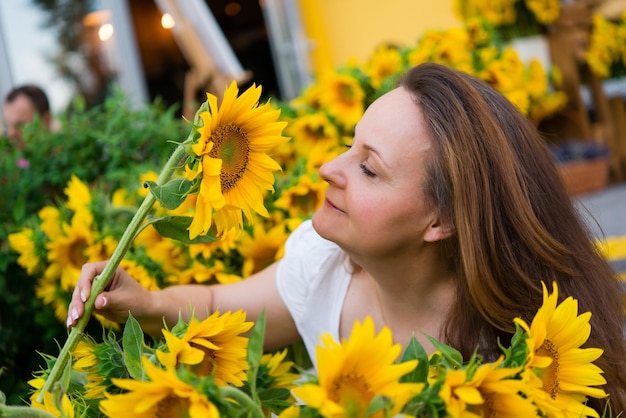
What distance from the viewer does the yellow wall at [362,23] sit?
6.55 metres

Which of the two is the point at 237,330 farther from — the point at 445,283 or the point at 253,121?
the point at 445,283

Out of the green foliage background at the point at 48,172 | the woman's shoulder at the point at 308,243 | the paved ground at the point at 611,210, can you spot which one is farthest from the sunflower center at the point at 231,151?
the paved ground at the point at 611,210

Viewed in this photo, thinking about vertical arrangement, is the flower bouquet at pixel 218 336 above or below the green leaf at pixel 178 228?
below

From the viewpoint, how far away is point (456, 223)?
4.79 feet

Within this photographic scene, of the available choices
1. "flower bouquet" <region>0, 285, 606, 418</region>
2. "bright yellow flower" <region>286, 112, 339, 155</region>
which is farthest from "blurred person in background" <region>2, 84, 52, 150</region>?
"flower bouquet" <region>0, 285, 606, 418</region>

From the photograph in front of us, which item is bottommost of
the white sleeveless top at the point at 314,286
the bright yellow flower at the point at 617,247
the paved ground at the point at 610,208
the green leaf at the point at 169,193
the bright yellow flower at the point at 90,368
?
the paved ground at the point at 610,208

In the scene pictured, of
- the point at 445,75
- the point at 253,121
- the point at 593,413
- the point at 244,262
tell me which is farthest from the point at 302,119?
the point at 593,413

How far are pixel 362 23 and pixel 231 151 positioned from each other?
568 centimetres

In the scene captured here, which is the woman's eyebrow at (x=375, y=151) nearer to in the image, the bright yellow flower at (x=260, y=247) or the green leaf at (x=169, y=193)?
the green leaf at (x=169, y=193)

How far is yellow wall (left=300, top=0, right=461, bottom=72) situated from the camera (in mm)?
6551

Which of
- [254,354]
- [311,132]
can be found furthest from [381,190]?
[311,132]

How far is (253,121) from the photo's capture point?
→ 3.92 feet

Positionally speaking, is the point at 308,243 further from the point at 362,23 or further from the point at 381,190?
the point at 362,23

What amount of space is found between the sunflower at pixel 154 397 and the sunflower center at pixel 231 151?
35cm
